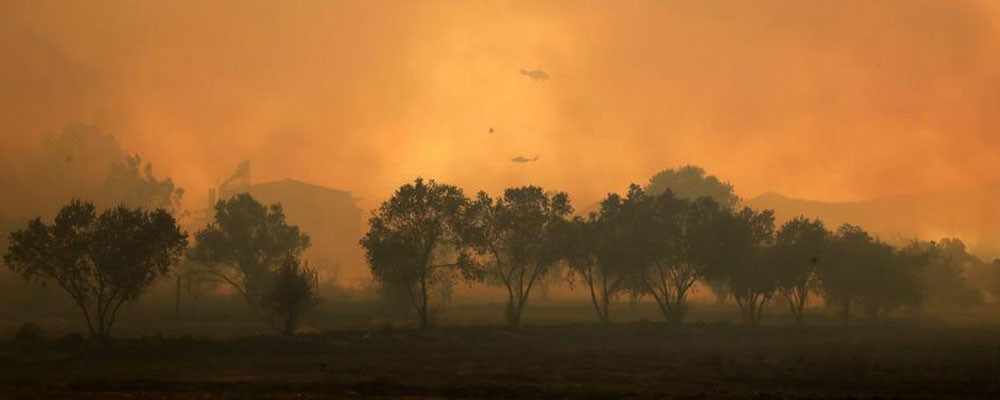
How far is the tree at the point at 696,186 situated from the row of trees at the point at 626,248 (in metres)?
48.9

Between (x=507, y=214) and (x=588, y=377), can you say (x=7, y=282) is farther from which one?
(x=588, y=377)

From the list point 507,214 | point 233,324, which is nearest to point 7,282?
point 233,324

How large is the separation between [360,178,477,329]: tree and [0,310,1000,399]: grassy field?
1012 centimetres

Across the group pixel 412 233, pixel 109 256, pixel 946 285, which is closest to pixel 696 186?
pixel 946 285

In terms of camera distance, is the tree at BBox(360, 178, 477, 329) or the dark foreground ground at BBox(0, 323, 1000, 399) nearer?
the dark foreground ground at BBox(0, 323, 1000, 399)

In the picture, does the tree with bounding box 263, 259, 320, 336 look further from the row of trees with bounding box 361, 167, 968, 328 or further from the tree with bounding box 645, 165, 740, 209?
the tree with bounding box 645, 165, 740, 209

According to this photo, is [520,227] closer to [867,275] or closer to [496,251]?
[496,251]

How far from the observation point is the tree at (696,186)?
171125mm

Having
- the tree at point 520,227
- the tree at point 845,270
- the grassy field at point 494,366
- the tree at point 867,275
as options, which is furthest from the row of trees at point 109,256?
the tree at point 867,275

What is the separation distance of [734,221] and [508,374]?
67.5 m

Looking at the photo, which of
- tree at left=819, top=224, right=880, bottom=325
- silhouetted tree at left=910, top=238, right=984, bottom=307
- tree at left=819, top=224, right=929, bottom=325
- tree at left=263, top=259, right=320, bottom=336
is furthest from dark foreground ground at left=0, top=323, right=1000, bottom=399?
silhouetted tree at left=910, top=238, right=984, bottom=307

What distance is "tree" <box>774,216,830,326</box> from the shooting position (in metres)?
109

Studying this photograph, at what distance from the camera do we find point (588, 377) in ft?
165

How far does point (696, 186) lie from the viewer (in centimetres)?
17325
